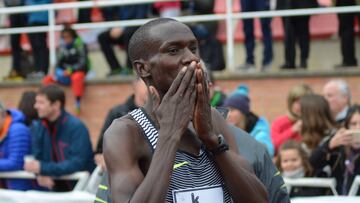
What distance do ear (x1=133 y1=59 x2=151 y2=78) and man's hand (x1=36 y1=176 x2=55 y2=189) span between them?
16.7 ft

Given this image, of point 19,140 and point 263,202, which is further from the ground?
point 263,202

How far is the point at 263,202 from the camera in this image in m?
3.18

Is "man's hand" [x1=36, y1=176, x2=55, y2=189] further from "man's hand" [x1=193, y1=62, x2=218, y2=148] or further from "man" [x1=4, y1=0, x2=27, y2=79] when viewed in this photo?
"man's hand" [x1=193, y1=62, x2=218, y2=148]

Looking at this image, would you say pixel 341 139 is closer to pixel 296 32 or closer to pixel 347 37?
pixel 347 37

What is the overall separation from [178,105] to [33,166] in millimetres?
5270

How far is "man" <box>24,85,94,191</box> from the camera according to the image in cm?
817

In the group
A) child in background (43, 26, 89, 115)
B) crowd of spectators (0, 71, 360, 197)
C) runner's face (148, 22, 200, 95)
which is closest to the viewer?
runner's face (148, 22, 200, 95)

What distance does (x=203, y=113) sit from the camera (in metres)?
3.03

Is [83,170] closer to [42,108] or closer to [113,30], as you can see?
[42,108]

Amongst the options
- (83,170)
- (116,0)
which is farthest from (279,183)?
(116,0)

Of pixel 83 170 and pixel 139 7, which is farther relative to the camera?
pixel 139 7

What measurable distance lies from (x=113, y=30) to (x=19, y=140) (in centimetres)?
364

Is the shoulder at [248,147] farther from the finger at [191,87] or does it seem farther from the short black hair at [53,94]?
the short black hair at [53,94]

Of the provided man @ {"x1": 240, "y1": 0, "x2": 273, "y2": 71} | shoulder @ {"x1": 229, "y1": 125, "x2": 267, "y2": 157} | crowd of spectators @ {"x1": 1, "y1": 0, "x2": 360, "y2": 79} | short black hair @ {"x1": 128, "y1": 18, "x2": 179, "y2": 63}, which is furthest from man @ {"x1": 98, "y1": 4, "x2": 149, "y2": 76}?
short black hair @ {"x1": 128, "y1": 18, "x2": 179, "y2": 63}
